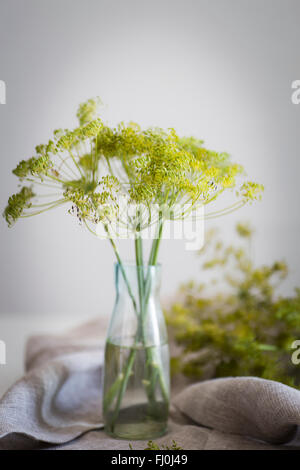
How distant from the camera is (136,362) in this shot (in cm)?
66

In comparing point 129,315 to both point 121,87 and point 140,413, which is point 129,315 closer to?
point 140,413

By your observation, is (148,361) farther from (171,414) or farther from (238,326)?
(238,326)

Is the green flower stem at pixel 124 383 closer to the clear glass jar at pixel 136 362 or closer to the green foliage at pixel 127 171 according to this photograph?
the clear glass jar at pixel 136 362

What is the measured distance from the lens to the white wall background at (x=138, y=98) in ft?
4.11

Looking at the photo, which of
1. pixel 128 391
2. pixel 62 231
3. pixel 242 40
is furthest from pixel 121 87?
pixel 128 391

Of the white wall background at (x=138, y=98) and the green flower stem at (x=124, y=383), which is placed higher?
the white wall background at (x=138, y=98)

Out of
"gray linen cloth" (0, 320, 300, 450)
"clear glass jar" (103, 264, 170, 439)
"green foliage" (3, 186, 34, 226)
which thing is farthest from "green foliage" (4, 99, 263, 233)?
"gray linen cloth" (0, 320, 300, 450)

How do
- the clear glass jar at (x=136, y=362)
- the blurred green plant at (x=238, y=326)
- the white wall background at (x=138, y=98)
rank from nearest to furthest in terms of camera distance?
the clear glass jar at (x=136, y=362) < the blurred green plant at (x=238, y=326) < the white wall background at (x=138, y=98)

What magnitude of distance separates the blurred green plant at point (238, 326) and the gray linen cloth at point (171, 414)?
0.12m

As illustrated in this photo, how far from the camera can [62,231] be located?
1.79m

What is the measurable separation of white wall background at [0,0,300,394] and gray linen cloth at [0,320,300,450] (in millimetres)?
A: 214

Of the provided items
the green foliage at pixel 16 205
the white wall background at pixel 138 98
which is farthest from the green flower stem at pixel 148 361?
the white wall background at pixel 138 98

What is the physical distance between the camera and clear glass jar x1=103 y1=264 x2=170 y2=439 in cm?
66

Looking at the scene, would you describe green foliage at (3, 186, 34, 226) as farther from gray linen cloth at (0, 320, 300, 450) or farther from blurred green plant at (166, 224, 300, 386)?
blurred green plant at (166, 224, 300, 386)
